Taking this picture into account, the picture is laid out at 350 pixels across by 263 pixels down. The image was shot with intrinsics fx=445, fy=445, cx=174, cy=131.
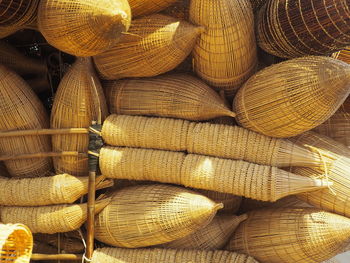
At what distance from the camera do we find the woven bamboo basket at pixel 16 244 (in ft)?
4.00

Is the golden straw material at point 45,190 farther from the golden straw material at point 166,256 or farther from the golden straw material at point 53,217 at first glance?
the golden straw material at point 166,256

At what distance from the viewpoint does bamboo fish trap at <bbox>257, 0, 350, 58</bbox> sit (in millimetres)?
1276

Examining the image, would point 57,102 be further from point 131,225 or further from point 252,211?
point 252,211

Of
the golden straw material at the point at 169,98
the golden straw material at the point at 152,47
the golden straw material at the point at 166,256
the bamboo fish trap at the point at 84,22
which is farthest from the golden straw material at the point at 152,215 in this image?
the bamboo fish trap at the point at 84,22

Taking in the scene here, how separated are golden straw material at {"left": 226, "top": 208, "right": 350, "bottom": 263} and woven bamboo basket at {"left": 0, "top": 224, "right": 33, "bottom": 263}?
669 millimetres

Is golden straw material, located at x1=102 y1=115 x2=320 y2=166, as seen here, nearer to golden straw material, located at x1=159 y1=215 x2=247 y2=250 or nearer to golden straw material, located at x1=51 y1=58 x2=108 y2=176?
golden straw material, located at x1=51 y1=58 x2=108 y2=176

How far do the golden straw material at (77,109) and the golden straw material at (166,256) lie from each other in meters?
0.30

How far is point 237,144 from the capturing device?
1403mm

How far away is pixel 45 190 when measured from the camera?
1.49 metres

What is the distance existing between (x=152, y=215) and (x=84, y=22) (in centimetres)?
62

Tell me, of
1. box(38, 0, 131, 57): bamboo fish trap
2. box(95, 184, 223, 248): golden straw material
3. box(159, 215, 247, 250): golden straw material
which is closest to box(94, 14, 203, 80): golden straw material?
box(38, 0, 131, 57): bamboo fish trap

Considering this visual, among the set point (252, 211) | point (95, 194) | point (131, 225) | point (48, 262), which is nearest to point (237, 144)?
point (252, 211)

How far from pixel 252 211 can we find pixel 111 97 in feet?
2.09

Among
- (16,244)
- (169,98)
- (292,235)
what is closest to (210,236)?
(292,235)
